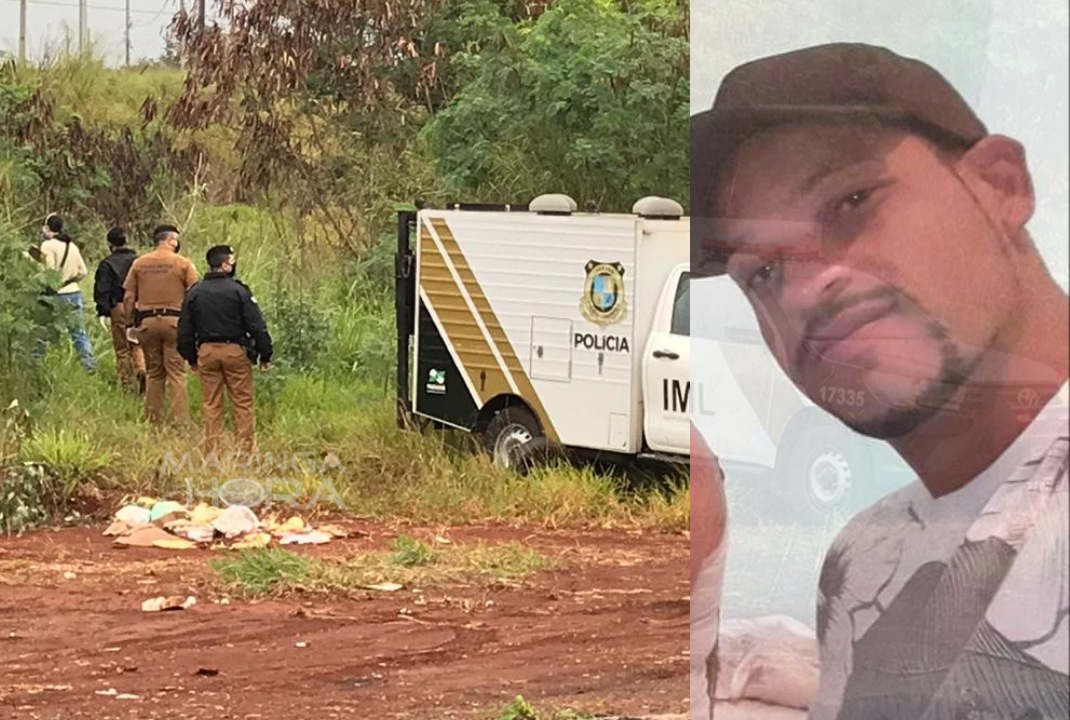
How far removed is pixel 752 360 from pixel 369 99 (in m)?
18.2

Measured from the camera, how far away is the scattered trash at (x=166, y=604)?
934 centimetres

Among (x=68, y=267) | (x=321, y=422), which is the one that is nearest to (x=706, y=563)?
(x=321, y=422)

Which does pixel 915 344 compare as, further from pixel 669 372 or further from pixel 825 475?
pixel 669 372

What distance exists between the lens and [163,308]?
14.7 m

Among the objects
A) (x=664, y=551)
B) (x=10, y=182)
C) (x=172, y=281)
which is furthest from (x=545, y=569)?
(x=10, y=182)

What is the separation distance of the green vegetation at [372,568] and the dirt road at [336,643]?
0.55 ft

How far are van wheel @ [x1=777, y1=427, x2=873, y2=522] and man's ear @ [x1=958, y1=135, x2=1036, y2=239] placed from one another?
56cm

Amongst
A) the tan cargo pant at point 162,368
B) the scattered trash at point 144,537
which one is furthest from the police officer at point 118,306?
the scattered trash at point 144,537

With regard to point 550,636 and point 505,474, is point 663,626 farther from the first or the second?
point 505,474

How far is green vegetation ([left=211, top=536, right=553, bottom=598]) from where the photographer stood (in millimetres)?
9789

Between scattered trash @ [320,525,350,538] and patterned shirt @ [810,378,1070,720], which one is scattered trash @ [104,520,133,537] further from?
patterned shirt @ [810,378,1070,720]

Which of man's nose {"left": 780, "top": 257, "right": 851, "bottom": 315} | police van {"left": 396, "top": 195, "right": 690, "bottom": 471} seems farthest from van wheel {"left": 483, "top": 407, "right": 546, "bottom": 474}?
man's nose {"left": 780, "top": 257, "right": 851, "bottom": 315}

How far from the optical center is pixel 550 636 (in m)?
8.70

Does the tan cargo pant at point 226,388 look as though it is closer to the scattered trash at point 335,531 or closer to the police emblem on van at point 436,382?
the police emblem on van at point 436,382
